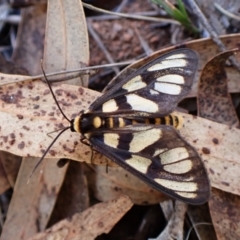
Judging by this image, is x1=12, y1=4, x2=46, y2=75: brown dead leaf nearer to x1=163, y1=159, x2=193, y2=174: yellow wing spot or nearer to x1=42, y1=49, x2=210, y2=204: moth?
x1=42, y1=49, x2=210, y2=204: moth

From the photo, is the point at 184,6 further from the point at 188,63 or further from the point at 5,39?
the point at 5,39

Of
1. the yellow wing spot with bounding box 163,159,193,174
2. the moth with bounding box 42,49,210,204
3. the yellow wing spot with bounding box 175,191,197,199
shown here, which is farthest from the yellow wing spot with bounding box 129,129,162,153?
the yellow wing spot with bounding box 175,191,197,199

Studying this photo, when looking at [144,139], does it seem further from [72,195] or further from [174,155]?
[72,195]

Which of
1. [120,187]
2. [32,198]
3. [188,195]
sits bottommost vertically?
[32,198]

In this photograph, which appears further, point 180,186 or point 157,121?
point 157,121

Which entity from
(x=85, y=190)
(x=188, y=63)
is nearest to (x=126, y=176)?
(x=85, y=190)

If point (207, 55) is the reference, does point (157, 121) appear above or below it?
below

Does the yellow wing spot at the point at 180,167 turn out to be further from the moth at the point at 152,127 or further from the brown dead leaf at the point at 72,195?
the brown dead leaf at the point at 72,195

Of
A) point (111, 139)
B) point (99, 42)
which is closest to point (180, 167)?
point (111, 139)
